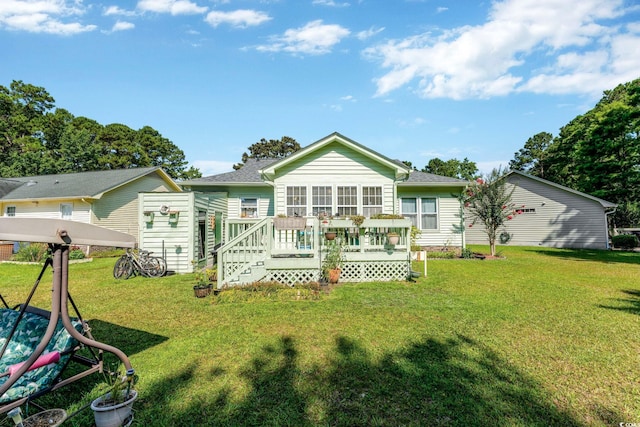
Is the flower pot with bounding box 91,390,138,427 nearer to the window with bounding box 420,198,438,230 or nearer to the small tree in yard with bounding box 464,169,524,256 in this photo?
the window with bounding box 420,198,438,230

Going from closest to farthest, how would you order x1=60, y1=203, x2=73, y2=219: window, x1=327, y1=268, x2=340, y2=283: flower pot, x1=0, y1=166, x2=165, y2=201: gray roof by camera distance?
x1=327, y1=268, x2=340, y2=283: flower pot, x1=0, y1=166, x2=165, y2=201: gray roof, x1=60, y1=203, x2=73, y2=219: window

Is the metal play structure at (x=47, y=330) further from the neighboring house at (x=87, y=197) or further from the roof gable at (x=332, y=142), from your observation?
the neighboring house at (x=87, y=197)

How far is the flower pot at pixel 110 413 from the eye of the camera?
2.23 m

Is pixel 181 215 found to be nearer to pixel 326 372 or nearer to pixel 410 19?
pixel 326 372

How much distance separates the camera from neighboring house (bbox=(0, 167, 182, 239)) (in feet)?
53.5

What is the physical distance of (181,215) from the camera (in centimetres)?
992

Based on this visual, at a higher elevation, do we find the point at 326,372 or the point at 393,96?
the point at 393,96

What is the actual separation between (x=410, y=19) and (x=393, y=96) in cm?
Result: 457

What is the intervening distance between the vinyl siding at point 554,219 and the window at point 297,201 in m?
15.6

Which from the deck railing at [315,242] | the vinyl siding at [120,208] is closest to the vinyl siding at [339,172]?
the deck railing at [315,242]

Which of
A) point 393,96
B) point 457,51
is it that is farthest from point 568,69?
point 393,96

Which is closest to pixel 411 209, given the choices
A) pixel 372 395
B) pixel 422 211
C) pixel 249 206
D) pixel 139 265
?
pixel 422 211

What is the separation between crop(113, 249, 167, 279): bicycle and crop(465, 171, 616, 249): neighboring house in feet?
64.6

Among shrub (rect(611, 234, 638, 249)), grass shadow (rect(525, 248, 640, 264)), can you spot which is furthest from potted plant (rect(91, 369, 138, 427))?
shrub (rect(611, 234, 638, 249))
